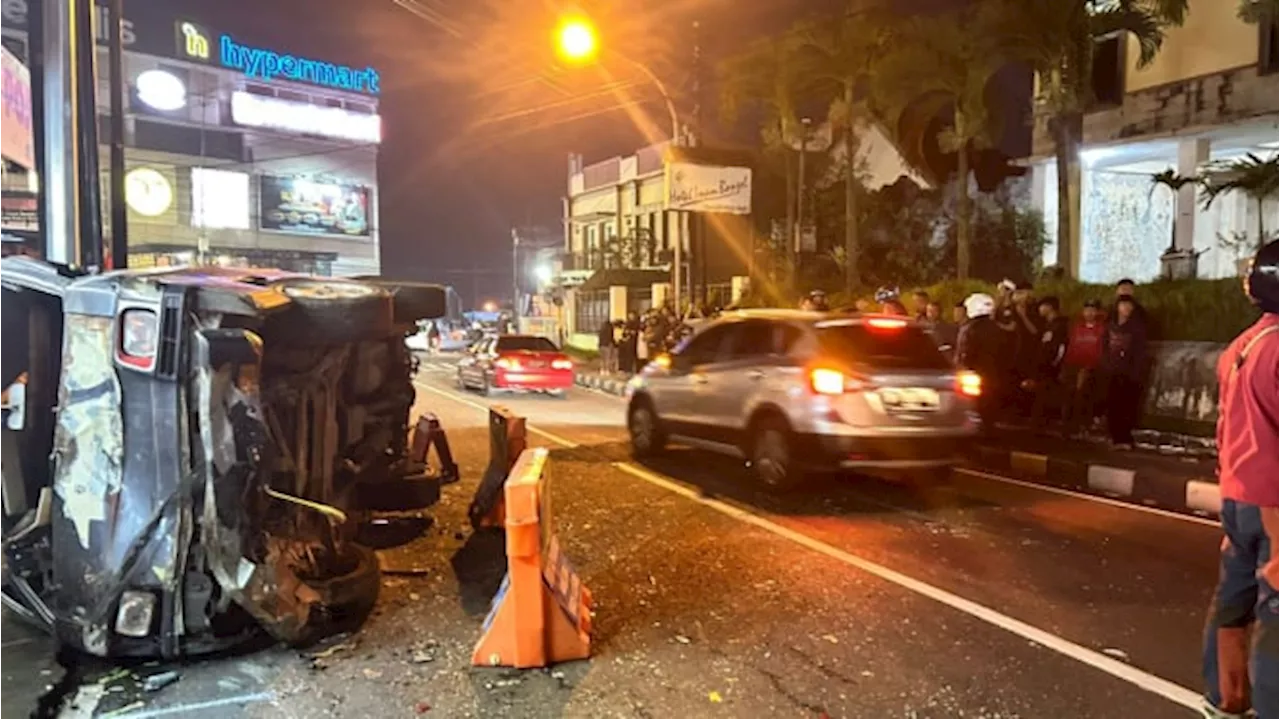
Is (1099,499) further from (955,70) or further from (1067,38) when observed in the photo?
(955,70)

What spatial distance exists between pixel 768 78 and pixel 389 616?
68.9 ft

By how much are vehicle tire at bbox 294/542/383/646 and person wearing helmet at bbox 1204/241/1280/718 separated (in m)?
4.02

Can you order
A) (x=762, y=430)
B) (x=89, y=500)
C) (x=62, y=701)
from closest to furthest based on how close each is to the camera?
(x=62, y=701) → (x=89, y=500) → (x=762, y=430)

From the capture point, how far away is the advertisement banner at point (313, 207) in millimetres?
56250

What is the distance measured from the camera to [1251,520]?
3602mm

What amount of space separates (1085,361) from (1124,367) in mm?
796

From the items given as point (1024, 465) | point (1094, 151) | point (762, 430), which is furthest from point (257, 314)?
point (1094, 151)

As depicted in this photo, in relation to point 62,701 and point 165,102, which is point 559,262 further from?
point 62,701

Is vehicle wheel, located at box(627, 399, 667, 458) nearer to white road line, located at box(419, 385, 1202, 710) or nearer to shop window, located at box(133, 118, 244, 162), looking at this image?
white road line, located at box(419, 385, 1202, 710)

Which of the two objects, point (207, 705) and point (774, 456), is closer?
point (207, 705)

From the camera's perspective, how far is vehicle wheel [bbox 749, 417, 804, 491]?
886 centimetres

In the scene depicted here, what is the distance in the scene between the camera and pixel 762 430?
9258 millimetres

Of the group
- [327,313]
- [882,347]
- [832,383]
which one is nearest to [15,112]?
Result: [327,313]

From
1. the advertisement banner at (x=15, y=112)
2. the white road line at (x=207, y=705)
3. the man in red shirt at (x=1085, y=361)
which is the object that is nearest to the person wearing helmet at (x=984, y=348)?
the man in red shirt at (x=1085, y=361)
